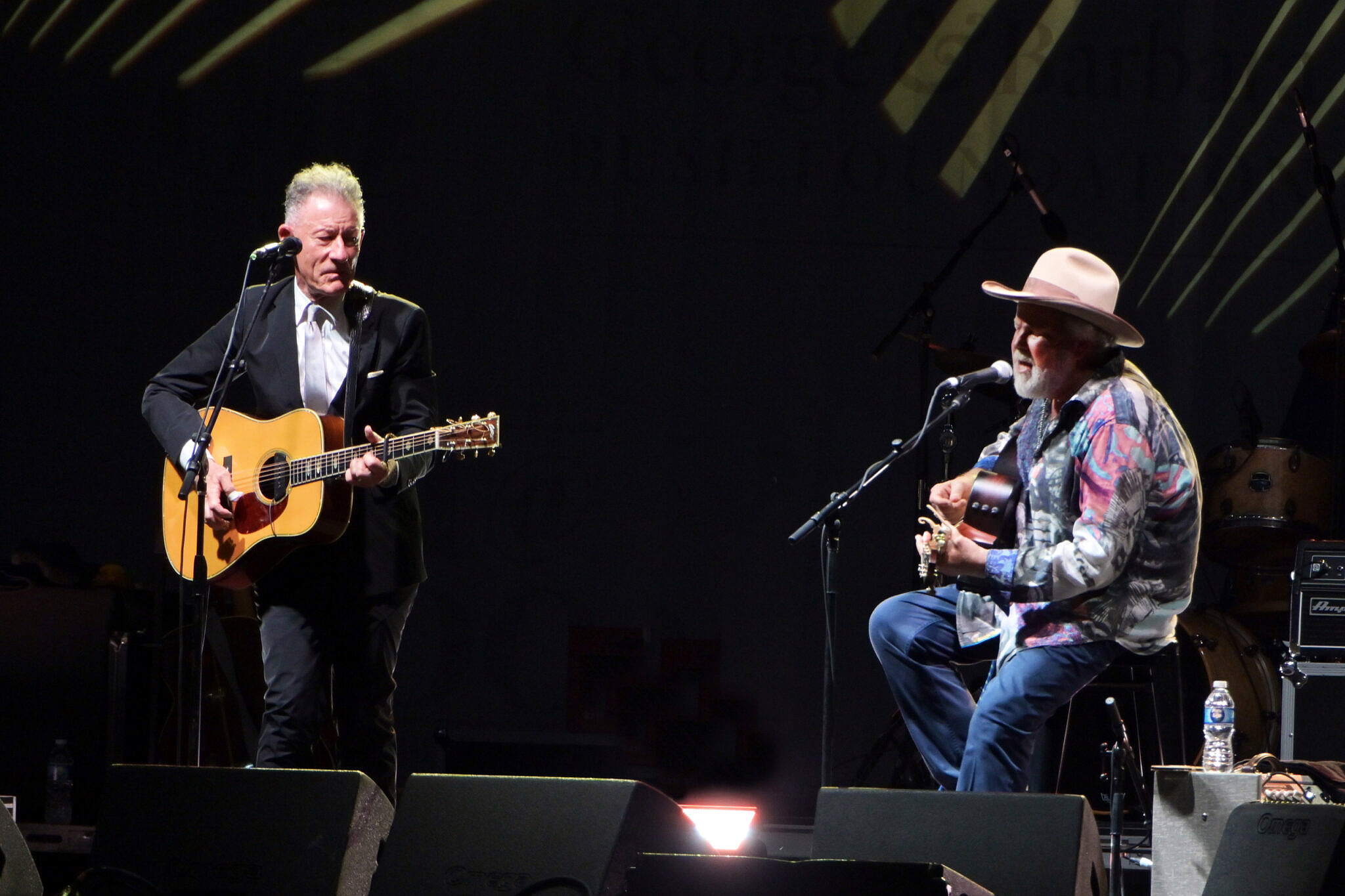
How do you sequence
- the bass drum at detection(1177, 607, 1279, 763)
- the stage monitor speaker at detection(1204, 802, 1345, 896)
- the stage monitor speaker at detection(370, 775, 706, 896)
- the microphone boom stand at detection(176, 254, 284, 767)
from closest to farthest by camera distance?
the stage monitor speaker at detection(370, 775, 706, 896)
the stage monitor speaker at detection(1204, 802, 1345, 896)
the microphone boom stand at detection(176, 254, 284, 767)
the bass drum at detection(1177, 607, 1279, 763)

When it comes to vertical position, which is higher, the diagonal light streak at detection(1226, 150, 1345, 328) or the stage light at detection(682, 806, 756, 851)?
the diagonal light streak at detection(1226, 150, 1345, 328)

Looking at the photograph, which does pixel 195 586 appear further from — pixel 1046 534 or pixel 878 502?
pixel 878 502

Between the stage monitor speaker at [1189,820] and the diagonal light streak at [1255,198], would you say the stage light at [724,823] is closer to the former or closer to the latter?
the stage monitor speaker at [1189,820]

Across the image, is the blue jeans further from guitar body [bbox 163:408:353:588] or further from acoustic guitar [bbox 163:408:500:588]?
guitar body [bbox 163:408:353:588]

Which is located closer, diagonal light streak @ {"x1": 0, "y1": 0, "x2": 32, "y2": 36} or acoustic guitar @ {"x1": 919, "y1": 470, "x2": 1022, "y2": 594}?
acoustic guitar @ {"x1": 919, "y1": 470, "x2": 1022, "y2": 594}

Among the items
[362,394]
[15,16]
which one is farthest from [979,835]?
[15,16]

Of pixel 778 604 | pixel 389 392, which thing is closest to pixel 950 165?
pixel 778 604

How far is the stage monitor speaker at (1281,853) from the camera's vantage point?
2750mm

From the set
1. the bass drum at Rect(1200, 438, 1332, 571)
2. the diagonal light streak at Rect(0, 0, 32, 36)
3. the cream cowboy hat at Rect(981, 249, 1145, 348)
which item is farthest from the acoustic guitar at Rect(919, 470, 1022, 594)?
the diagonal light streak at Rect(0, 0, 32, 36)

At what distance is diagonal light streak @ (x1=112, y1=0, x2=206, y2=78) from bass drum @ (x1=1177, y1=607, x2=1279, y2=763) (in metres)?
5.14

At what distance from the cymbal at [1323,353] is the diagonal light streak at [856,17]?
2414mm

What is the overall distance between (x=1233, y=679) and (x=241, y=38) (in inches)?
203

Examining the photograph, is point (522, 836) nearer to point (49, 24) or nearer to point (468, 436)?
point (468, 436)

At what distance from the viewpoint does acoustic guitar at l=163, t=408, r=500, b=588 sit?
394 cm
